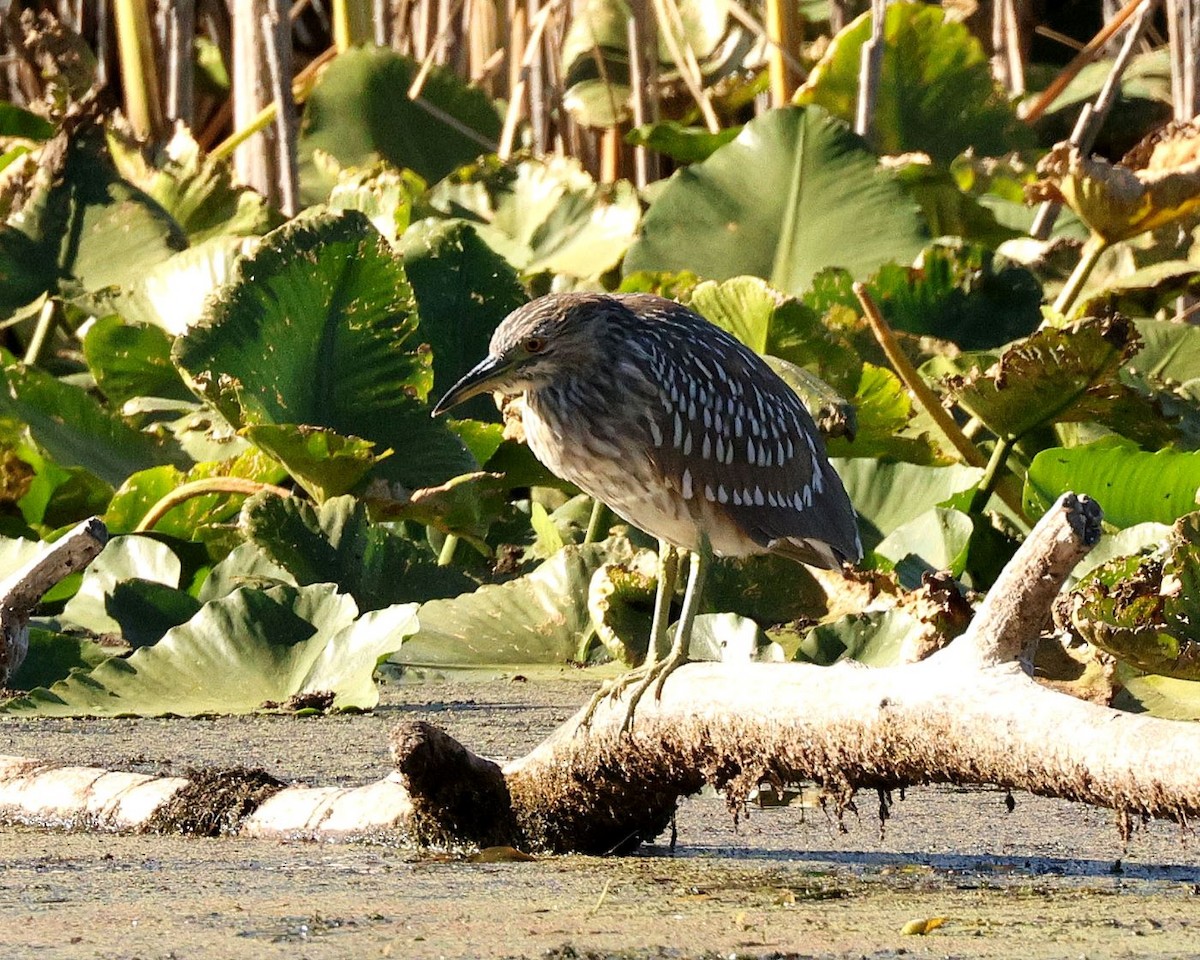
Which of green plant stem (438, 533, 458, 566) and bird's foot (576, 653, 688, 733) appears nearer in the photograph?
bird's foot (576, 653, 688, 733)

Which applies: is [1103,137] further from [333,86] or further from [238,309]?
[238,309]

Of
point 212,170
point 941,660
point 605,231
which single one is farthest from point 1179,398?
point 212,170

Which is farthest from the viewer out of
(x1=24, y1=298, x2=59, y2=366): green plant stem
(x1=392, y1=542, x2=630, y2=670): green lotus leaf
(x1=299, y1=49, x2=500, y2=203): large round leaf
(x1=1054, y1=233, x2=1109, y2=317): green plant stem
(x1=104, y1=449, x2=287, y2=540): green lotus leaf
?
(x1=299, y1=49, x2=500, y2=203): large round leaf

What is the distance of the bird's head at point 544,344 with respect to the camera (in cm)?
340

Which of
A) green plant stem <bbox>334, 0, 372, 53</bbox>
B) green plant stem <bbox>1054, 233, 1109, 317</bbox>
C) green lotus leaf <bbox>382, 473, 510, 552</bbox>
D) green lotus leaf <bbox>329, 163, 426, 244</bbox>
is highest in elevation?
green plant stem <bbox>334, 0, 372, 53</bbox>

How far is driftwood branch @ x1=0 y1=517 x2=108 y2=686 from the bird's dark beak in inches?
24.8

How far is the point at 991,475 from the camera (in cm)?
448

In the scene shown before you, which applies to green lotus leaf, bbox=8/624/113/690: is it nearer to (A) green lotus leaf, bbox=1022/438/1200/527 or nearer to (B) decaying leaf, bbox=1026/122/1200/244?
(A) green lotus leaf, bbox=1022/438/1200/527

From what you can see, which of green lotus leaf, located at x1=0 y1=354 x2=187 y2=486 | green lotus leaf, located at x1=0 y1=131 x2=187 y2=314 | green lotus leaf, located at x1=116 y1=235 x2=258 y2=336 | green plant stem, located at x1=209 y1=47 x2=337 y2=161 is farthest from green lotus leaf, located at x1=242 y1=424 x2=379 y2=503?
green plant stem, located at x1=209 y1=47 x2=337 y2=161

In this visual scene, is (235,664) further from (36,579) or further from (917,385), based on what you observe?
(917,385)

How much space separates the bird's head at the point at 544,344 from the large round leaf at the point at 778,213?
6.58ft

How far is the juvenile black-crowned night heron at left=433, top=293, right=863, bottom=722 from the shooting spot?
11.3ft

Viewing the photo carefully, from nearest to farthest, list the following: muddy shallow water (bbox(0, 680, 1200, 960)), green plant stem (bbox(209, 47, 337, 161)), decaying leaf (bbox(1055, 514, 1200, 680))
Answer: muddy shallow water (bbox(0, 680, 1200, 960)) → decaying leaf (bbox(1055, 514, 1200, 680)) → green plant stem (bbox(209, 47, 337, 161))

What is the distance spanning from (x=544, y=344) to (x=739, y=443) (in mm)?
479
